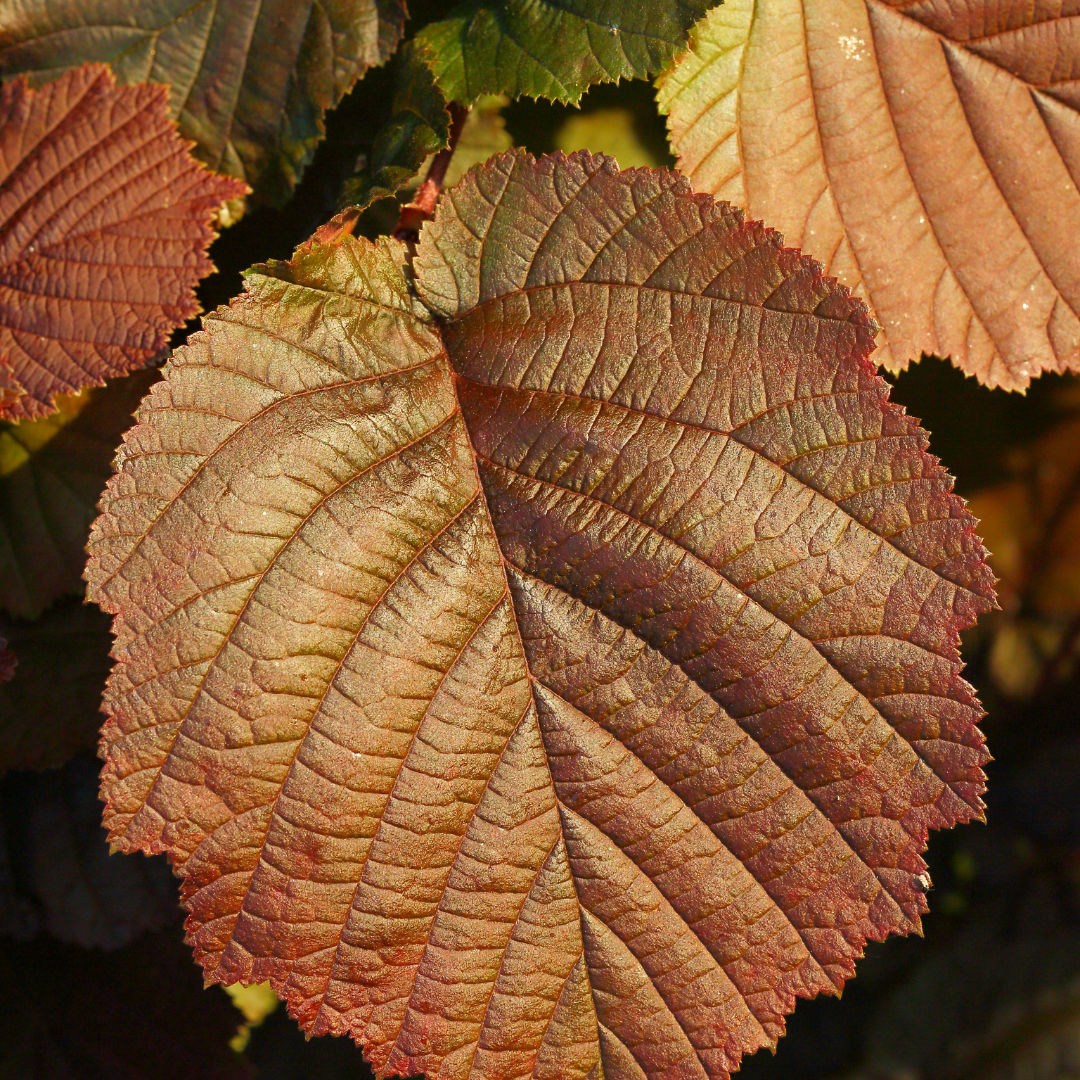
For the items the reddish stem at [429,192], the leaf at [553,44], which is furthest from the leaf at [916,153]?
the reddish stem at [429,192]

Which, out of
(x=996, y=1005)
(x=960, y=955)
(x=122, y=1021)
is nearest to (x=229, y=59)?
(x=122, y=1021)

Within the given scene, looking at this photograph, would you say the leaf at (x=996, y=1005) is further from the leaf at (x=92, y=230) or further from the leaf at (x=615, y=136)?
the leaf at (x=92, y=230)

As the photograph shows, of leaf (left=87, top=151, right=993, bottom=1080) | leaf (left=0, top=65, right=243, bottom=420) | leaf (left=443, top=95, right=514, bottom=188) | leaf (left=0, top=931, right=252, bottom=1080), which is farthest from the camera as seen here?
leaf (left=0, top=931, right=252, bottom=1080)

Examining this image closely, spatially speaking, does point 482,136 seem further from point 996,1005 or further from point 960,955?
point 996,1005

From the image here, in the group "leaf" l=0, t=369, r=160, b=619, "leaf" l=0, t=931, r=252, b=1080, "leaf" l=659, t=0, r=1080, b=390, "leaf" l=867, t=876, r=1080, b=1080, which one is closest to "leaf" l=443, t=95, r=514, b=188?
"leaf" l=659, t=0, r=1080, b=390

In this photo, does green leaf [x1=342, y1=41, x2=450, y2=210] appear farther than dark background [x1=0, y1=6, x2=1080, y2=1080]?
No

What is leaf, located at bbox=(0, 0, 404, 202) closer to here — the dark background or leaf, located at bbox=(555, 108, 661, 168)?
leaf, located at bbox=(555, 108, 661, 168)

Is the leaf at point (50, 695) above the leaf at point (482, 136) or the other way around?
the other way around
